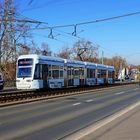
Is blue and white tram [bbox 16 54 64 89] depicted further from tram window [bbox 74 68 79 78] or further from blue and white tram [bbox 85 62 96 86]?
blue and white tram [bbox 85 62 96 86]

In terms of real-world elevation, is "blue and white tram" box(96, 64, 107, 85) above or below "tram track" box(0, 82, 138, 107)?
above

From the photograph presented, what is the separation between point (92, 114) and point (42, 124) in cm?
529

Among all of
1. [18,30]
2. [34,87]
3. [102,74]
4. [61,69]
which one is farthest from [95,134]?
[18,30]

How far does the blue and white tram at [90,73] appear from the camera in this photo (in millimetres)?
54656

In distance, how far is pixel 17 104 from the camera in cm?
2698

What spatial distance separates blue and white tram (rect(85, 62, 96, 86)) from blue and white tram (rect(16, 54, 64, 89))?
43.5 feet

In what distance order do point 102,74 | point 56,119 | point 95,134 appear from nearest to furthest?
point 95,134 < point 56,119 < point 102,74

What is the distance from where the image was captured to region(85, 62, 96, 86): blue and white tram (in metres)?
54.7

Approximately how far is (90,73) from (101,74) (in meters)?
6.12

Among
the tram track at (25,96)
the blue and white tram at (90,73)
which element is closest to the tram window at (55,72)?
the tram track at (25,96)

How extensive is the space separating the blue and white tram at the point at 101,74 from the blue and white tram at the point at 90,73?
178 centimetres

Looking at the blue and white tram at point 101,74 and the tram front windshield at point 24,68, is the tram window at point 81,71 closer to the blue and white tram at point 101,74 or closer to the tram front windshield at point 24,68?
the blue and white tram at point 101,74

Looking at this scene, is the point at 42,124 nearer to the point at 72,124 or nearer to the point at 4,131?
the point at 72,124

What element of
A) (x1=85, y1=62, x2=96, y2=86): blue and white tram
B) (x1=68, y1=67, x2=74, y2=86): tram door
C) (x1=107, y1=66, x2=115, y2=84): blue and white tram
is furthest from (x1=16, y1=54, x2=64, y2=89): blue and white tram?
(x1=107, y1=66, x2=115, y2=84): blue and white tram
